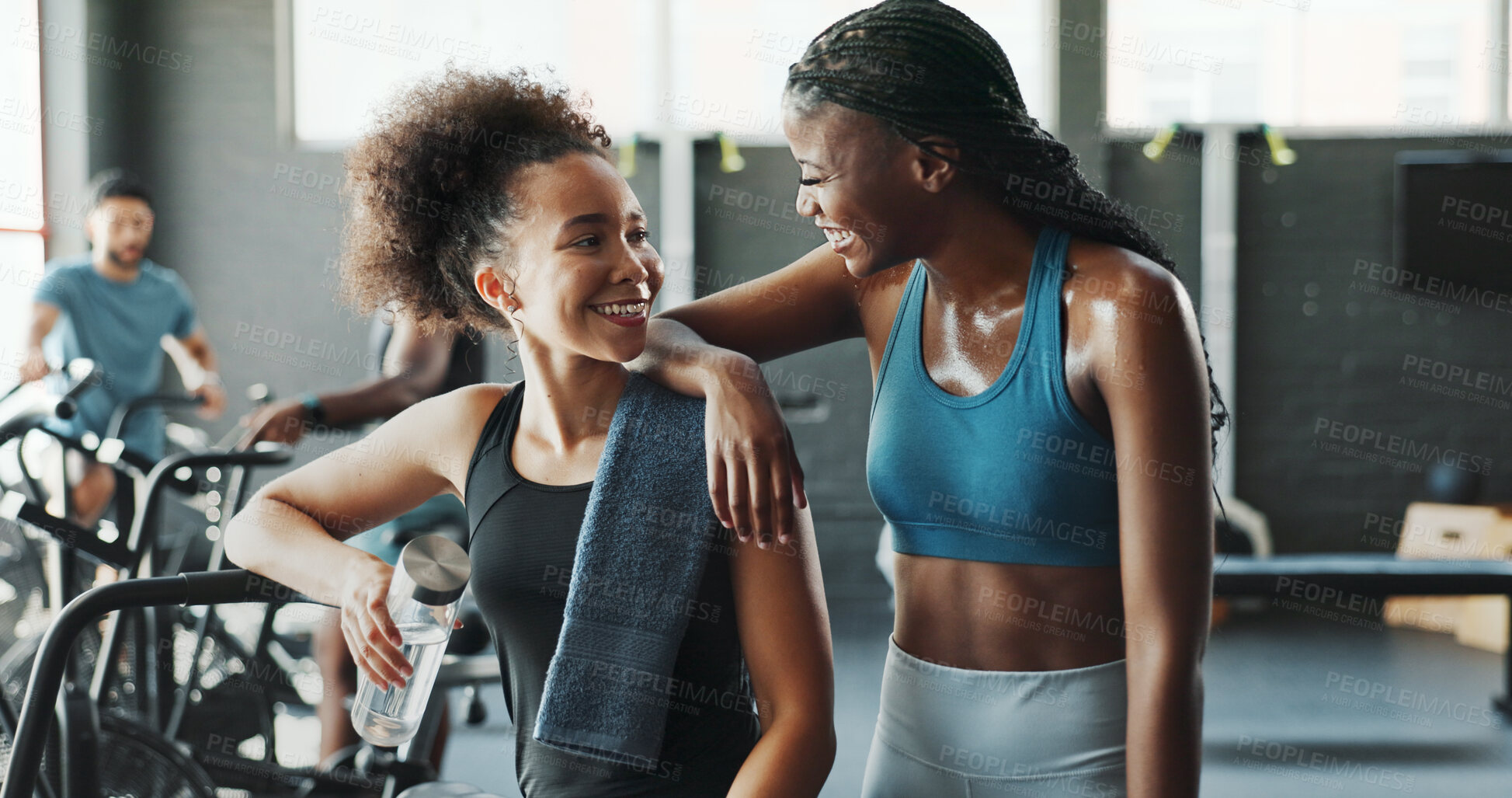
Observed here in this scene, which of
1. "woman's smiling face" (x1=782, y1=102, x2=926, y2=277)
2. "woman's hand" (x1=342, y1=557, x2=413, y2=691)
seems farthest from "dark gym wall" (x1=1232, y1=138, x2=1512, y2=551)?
"woman's hand" (x1=342, y1=557, x2=413, y2=691)

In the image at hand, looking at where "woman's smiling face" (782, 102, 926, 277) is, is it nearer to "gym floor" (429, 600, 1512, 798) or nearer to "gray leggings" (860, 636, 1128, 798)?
"gray leggings" (860, 636, 1128, 798)

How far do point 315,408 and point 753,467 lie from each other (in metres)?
1.45

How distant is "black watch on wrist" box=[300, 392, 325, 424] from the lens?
208cm

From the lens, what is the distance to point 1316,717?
11.5 ft

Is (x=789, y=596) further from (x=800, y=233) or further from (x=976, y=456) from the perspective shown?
(x=800, y=233)

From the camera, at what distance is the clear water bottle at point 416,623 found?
3.19 ft

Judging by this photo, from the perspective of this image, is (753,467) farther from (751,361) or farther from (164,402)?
(164,402)

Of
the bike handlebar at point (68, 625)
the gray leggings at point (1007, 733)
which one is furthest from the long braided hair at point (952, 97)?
the bike handlebar at point (68, 625)

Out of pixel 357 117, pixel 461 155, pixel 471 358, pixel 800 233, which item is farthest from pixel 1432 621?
pixel 357 117

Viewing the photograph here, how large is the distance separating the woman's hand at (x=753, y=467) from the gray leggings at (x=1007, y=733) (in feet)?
0.74

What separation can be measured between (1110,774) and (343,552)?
2.50 feet

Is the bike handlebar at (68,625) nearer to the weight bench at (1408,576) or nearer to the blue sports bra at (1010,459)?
the blue sports bra at (1010,459)

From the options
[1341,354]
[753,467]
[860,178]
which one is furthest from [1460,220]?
[753,467]

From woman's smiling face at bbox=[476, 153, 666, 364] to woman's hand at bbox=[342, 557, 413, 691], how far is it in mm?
293
